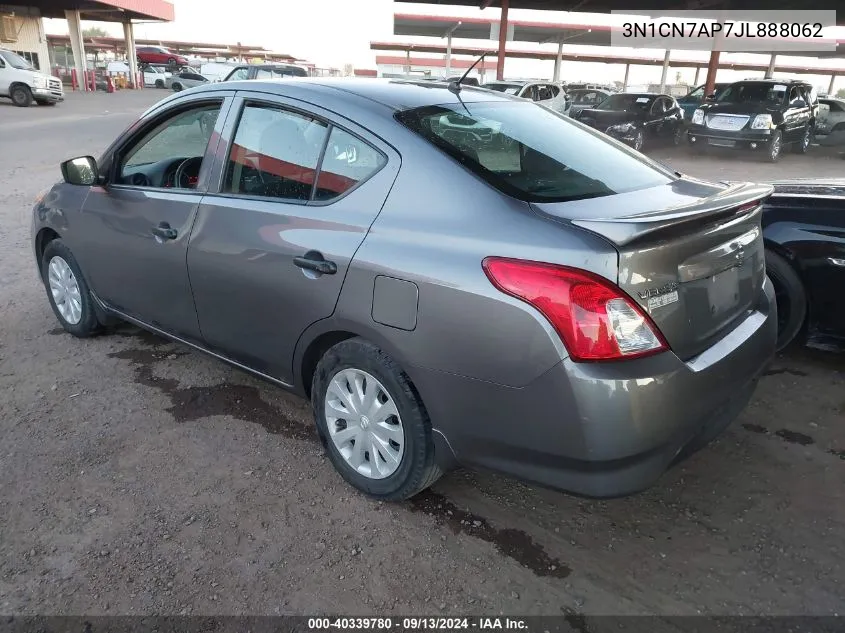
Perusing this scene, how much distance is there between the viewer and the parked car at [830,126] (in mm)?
16203

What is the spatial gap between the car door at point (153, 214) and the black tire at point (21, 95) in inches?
918

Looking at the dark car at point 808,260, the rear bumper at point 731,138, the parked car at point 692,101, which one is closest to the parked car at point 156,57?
the parked car at point 692,101

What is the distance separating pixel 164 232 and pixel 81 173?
0.92 meters

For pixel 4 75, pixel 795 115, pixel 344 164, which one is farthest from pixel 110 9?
pixel 344 164

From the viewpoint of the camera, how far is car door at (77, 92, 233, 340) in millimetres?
3170

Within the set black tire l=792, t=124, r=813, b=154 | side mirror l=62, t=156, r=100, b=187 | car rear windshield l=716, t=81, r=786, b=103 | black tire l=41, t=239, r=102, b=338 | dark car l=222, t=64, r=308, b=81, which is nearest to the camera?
side mirror l=62, t=156, r=100, b=187

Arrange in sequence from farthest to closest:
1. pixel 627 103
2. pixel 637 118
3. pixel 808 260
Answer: pixel 627 103
pixel 637 118
pixel 808 260

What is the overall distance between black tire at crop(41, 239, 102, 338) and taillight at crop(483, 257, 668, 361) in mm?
3187

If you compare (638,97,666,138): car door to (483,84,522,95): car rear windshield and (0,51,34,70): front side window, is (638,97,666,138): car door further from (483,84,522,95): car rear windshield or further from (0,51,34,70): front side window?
(0,51,34,70): front side window

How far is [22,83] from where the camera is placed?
22438 millimetres

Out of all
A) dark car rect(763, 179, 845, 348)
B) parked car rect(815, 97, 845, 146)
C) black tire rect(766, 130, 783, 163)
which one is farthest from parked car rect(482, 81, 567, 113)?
dark car rect(763, 179, 845, 348)

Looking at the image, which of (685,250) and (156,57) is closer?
(685,250)

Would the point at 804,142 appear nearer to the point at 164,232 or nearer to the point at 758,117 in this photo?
the point at 758,117

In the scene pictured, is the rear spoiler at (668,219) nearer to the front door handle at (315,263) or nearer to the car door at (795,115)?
the front door handle at (315,263)
